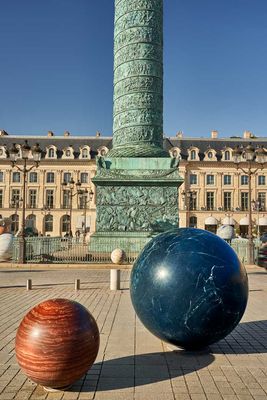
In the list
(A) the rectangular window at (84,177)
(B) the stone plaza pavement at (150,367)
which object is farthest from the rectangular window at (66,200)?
(B) the stone plaza pavement at (150,367)

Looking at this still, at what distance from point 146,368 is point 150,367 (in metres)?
0.06

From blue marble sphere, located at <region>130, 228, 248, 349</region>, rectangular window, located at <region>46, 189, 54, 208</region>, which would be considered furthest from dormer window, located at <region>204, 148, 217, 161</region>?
blue marble sphere, located at <region>130, 228, 248, 349</region>

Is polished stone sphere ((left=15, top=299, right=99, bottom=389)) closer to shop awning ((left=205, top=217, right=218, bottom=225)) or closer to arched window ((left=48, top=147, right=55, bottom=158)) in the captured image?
shop awning ((left=205, top=217, right=218, bottom=225))

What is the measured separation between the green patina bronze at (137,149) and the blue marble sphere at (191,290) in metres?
14.2

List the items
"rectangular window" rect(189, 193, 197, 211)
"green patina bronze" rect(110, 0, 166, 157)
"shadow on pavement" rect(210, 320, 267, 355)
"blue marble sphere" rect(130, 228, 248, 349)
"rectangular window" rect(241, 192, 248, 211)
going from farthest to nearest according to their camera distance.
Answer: "rectangular window" rect(241, 192, 248, 211) < "rectangular window" rect(189, 193, 197, 211) < "green patina bronze" rect(110, 0, 166, 157) < "shadow on pavement" rect(210, 320, 267, 355) < "blue marble sphere" rect(130, 228, 248, 349)

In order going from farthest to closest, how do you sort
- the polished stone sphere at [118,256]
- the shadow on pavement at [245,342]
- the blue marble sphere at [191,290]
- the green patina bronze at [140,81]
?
the green patina bronze at [140,81]
the polished stone sphere at [118,256]
the shadow on pavement at [245,342]
the blue marble sphere at [191,290]

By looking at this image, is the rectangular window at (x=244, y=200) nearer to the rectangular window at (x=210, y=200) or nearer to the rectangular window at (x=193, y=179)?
the rectangular window at (x=210, y=200)

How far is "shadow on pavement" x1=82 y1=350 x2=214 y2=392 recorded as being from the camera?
396 centimetres

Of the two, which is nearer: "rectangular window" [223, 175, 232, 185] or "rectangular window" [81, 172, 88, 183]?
"rectangular window" [81, 172, 88, 183]

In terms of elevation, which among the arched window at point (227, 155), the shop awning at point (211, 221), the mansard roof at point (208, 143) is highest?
the mansard roof at point (208, 143)

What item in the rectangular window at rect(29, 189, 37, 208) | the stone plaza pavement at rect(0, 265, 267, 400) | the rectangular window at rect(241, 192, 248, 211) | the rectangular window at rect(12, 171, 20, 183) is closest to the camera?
the stone plaza pavement at rect(0, 265, 267, 400)

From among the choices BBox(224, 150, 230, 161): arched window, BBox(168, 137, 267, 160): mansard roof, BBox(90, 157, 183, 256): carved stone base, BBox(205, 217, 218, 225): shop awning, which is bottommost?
BBox(205, 217, 218, 225): shop awning

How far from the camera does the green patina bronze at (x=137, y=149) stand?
1988 cm

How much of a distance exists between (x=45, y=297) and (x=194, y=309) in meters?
5.36
